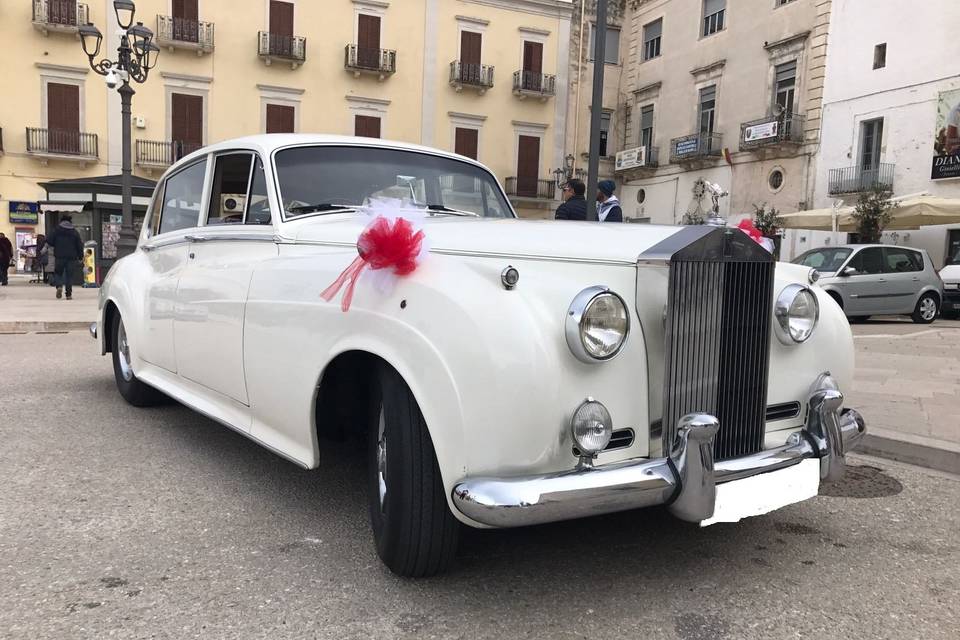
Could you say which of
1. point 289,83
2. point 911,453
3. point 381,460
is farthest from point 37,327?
point 289,83

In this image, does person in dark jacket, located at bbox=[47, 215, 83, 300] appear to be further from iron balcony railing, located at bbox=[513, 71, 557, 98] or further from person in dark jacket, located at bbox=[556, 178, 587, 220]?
iron balcony railing, located at bbox=[513, 71, 557, 98]

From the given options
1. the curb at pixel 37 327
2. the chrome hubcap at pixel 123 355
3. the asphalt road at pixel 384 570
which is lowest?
the curb at pixel 37 327

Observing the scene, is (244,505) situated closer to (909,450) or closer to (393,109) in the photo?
(909,450)

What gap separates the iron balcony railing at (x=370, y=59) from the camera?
1069 inches

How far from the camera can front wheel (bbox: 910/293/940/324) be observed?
13828mm

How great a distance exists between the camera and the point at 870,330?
1185 centimetres

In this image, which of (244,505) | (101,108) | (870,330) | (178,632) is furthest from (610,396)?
(101,108)

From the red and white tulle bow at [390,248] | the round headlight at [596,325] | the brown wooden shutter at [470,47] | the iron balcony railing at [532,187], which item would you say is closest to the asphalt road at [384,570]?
the round headlight at [596,325]

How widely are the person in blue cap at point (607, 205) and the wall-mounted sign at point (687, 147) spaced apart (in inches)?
787

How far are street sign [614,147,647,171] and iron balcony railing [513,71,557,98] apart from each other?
3.87 m

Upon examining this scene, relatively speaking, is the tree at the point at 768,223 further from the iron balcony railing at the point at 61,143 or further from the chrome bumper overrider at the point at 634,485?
the iron balcony railing at the point at 61,143

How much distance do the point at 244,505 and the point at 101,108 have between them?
1011 inches

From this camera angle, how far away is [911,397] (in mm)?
5660

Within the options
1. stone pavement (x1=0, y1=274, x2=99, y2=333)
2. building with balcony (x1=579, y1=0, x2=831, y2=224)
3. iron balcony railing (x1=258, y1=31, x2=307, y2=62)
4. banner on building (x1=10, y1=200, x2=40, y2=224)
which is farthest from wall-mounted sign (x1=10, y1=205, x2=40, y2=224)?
building with balcony (x1=579, y1=0, x2=831, y2=224)
